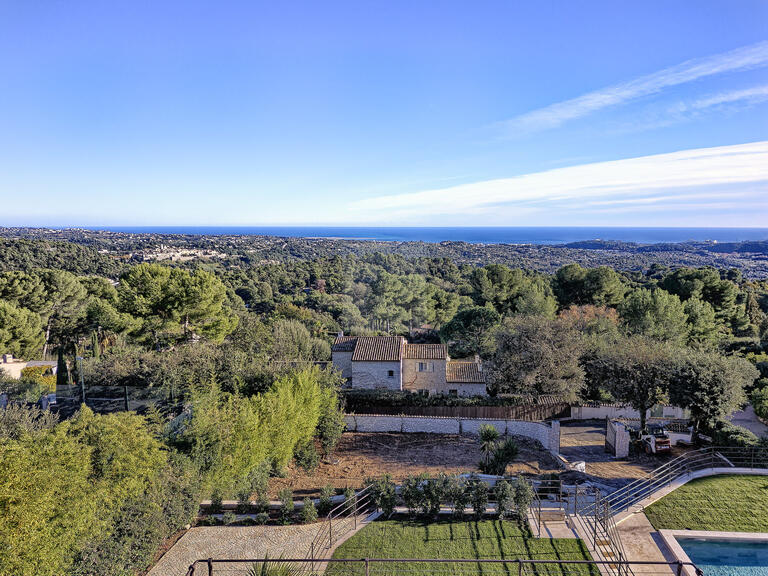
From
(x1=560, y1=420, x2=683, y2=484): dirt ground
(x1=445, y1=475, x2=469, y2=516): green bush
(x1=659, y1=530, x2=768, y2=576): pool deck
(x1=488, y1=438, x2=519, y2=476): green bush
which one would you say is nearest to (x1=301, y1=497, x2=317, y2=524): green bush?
(x1=445, y1=475, x2=469, y2=516): green bush

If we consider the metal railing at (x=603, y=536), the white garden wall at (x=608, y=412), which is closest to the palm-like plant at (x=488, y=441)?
the metal railing at (x=603, y=536)

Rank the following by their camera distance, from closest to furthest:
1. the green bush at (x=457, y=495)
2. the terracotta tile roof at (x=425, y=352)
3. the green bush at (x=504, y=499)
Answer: the green bush at (x=504, y=499) < the green bush at (x=457, y=495) < the terracotta tile roof at (x=425, y=352)

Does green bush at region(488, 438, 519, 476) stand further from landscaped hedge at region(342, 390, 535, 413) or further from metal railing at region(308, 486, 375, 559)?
landscaped hedge at region(342, 390, 535, 413)

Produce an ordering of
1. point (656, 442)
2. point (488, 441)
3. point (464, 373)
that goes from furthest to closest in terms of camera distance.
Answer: point (464, 373), point (656, 442), point (488, 441)

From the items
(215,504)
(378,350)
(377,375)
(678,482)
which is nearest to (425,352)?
(378,350)

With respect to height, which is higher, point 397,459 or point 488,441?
point 488,441

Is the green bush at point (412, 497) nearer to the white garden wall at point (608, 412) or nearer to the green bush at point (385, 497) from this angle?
the green bush at point (385, 497)

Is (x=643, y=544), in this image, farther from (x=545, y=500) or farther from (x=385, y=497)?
(x=385, y=497)
